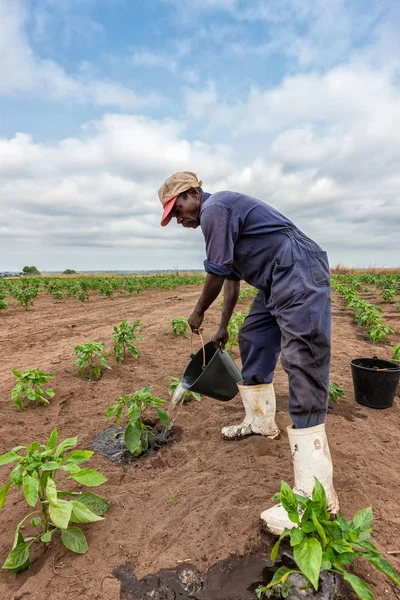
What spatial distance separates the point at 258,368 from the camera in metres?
2.69

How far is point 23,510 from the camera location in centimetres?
218

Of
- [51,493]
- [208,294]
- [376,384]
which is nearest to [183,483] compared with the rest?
[51,493]

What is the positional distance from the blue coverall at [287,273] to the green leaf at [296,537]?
562 mm

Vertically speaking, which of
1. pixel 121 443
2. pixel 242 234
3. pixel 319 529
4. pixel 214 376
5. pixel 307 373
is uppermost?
pixel 242 234

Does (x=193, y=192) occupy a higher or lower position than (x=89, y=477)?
higher

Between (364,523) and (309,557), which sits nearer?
(309,557)

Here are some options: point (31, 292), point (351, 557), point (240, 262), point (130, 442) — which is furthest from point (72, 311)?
point (351, 557)

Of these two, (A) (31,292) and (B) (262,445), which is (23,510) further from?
(A) (31,292)

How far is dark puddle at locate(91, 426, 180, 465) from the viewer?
280cm

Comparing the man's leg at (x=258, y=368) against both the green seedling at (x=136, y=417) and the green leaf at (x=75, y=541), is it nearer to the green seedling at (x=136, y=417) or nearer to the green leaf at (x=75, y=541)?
the green seedling at (x=136, y=417)

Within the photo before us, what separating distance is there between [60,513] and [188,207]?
1699mm

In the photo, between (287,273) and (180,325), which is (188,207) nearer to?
(287,273)

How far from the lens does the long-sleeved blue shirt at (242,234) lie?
6.77 ft

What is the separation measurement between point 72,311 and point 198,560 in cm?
954
